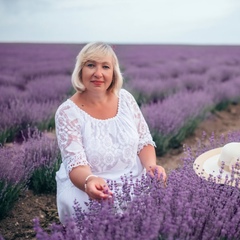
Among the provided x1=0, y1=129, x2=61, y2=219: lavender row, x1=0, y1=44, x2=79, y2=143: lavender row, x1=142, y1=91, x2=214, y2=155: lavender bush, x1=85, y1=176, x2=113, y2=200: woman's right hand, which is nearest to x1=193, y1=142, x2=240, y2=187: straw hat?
x1=85, y1=176, x2=113, y2=200: woman's right hand

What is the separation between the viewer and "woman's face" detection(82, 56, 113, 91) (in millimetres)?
2227

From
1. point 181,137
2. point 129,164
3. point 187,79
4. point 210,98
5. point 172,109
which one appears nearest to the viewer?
point 129,164

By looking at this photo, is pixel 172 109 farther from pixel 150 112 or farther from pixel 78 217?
pixel 78 217

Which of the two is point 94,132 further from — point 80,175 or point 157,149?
point 157,149

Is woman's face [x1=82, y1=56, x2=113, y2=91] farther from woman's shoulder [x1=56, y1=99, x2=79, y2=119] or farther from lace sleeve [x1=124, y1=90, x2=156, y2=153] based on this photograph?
lace sleeve [x1=124, y1=90, x2=156, y2=153]

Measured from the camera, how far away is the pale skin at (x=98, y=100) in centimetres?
208

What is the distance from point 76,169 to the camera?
2076 mm

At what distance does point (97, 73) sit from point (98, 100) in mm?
217

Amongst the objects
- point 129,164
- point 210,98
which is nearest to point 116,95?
point 129,164

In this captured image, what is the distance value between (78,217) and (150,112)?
11.8 feet

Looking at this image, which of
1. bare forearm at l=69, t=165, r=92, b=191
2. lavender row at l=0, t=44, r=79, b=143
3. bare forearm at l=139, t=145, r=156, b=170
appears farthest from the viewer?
lavender row at l=0, t=44, r=79, b=143

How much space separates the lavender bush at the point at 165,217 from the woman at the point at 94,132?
35 cm

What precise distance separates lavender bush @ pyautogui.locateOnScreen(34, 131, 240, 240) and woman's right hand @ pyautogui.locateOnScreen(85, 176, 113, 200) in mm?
60

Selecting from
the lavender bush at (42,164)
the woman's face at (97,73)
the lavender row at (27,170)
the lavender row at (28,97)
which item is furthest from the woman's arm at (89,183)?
the lavender row at (28,97)
